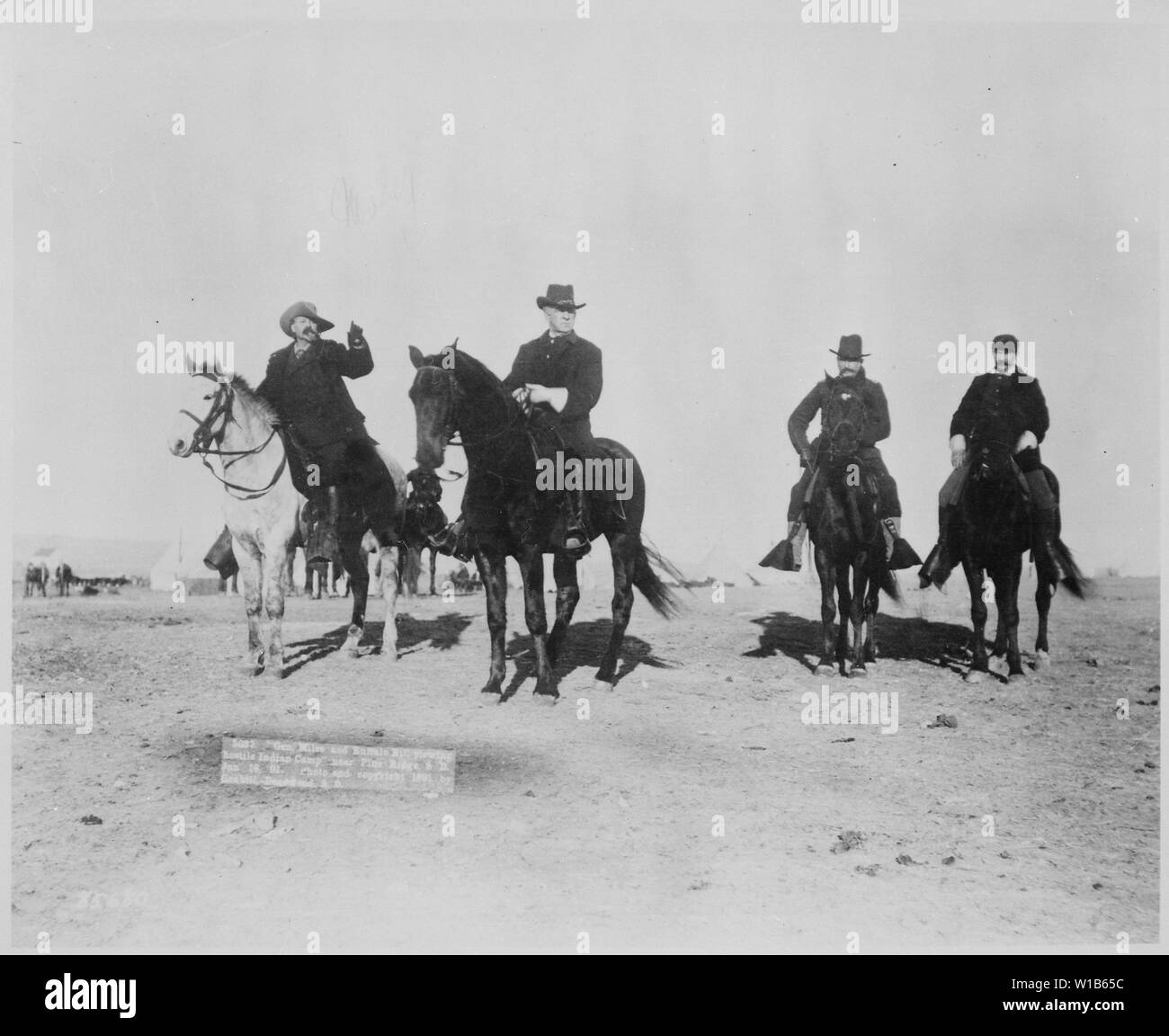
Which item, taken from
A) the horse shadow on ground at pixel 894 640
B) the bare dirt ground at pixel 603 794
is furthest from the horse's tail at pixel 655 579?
the horse shadow on ground at pixel 894 640

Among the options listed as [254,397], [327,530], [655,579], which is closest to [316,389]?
[254,397]

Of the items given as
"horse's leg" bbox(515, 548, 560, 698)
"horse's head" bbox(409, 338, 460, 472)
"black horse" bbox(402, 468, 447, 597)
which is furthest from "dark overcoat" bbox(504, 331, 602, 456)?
"black horse" bbox(402, 468, 447, 597)

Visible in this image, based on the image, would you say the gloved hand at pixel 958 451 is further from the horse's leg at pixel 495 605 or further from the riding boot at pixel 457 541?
the riding boot at pixel 457 541

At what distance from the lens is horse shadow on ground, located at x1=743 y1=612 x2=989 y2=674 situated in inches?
257

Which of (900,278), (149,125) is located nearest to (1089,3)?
(900,278)

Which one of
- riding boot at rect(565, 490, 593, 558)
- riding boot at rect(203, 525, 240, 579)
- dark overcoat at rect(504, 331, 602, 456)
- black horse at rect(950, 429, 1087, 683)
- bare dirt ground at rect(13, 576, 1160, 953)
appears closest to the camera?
bare dirt ground at rect(13, 576, 1160, 953)

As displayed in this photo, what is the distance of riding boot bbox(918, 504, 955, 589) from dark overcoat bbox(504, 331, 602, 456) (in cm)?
218

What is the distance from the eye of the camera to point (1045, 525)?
6496 mm

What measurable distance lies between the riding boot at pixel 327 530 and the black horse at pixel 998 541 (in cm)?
380

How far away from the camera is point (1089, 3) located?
21.5ft

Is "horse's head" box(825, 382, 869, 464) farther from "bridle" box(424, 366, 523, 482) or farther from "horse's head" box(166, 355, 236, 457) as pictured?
"horse's head" box(166, 355, 236, 457)

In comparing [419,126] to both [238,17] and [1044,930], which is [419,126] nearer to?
[238,17]

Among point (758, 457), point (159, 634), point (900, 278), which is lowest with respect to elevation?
point (159, 634)
